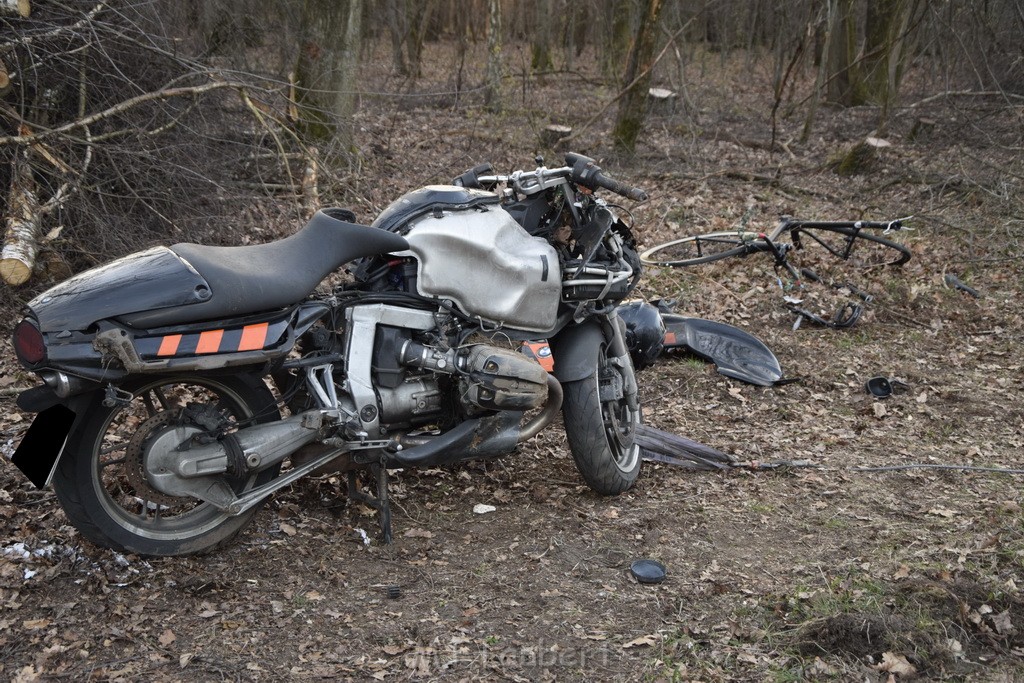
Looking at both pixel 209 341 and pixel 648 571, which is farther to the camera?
pixel 648 571

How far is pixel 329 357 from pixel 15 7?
3.94 meters

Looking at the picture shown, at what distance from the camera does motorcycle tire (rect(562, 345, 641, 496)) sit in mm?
4766

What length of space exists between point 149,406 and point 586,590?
1.95m

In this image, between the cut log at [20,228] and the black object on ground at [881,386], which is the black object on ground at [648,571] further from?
the cut log at [20,228]

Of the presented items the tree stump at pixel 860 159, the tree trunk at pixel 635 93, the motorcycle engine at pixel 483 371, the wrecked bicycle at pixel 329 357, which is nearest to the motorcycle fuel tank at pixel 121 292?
the wrecked bicycle at pixel 329 357

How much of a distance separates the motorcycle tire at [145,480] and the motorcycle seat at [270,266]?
1.05ft

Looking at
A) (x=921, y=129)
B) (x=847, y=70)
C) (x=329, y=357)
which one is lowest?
(x=921, y=129)

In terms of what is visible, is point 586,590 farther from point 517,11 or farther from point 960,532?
point 517,11

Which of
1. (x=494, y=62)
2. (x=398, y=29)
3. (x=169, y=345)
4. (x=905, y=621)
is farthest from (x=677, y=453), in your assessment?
(x=398, y=29)

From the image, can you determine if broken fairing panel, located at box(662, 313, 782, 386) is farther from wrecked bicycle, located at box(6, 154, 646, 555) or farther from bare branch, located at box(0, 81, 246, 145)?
bare branch, located at box(0, 81, 246, 145)

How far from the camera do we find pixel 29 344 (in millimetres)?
3299

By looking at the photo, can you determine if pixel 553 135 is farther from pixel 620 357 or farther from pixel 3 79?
pixel 620 357

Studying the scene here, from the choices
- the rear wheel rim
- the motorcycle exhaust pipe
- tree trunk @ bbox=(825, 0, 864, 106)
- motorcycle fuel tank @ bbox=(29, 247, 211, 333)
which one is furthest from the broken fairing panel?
tree trunk @ bbox=(825, 0, 864, 106)

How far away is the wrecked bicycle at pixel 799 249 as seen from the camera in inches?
327
